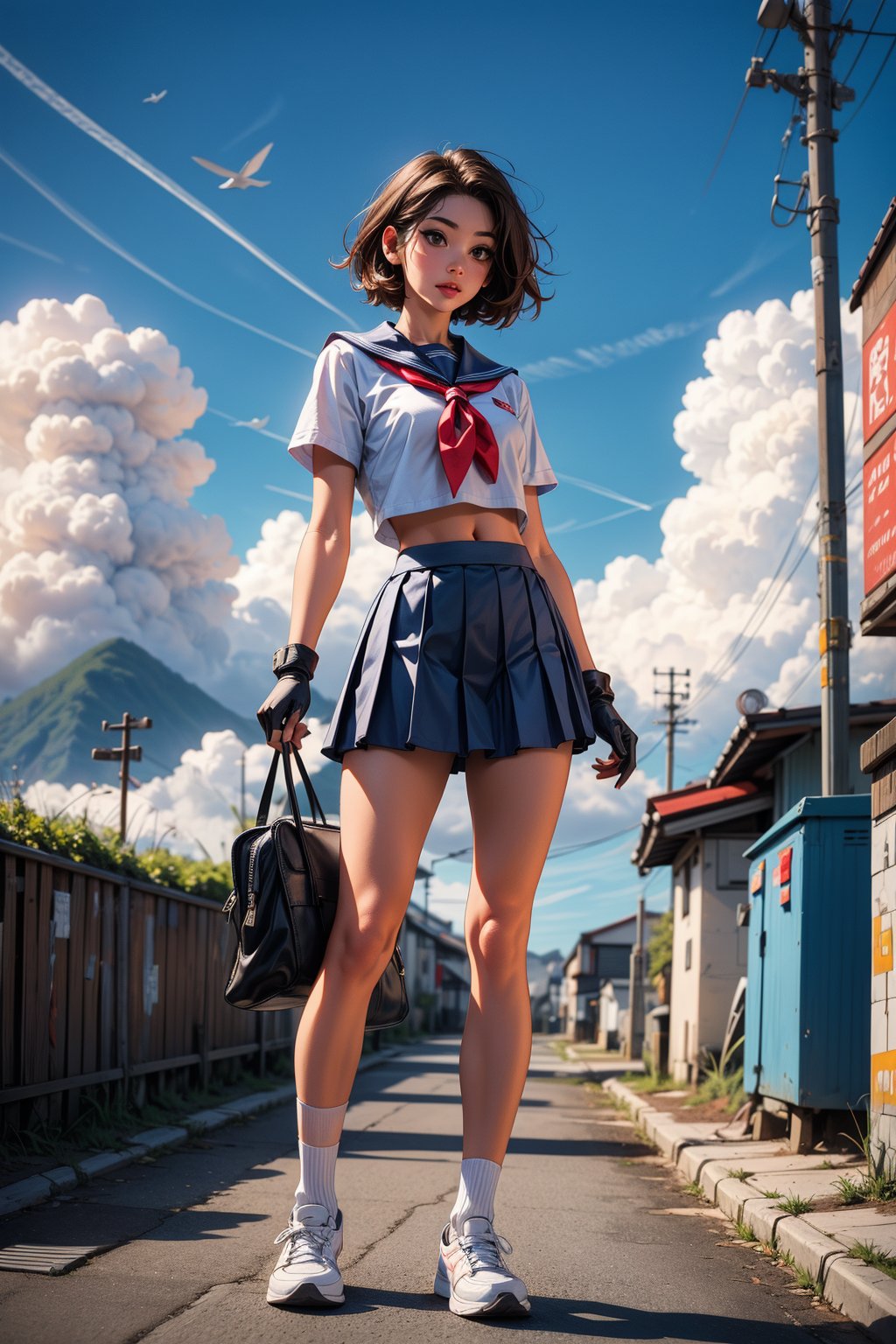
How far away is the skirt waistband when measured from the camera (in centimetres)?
271

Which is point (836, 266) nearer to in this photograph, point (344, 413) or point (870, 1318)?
point (344, 413)

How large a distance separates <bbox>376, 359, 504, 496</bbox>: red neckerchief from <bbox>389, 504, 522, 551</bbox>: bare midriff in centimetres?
7

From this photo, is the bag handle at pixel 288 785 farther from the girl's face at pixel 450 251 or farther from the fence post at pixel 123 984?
the fence post at pixel 123 984

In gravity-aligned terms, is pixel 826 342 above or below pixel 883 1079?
above

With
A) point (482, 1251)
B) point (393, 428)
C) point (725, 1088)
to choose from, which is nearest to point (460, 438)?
point (393, 428)

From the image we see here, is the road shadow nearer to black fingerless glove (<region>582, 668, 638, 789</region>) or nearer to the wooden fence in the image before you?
black fingerless glove (<region>582, 668, 638, 789</region>)

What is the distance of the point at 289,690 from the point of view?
8.30 ft

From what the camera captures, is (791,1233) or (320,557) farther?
(791,1233)

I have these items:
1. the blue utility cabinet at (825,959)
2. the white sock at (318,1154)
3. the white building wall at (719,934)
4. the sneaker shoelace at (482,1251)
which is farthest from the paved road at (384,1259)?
the white building wall at (719,934)

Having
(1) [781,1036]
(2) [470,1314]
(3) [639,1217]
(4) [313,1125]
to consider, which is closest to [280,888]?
(4) [313,1125]

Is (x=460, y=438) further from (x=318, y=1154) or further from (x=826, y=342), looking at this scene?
(x=826, y=342)

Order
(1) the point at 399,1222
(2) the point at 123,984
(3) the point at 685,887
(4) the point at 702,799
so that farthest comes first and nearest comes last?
(3) the point at 685,887 < (4) the point at 702,799 < (2) the point at 123,984 < (1) the point at 399,1222

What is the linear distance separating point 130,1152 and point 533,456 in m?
4.03

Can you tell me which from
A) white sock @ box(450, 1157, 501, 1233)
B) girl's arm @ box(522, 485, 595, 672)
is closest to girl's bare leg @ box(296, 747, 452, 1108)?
white sock @ box(450, 1157, 501, 1233)
